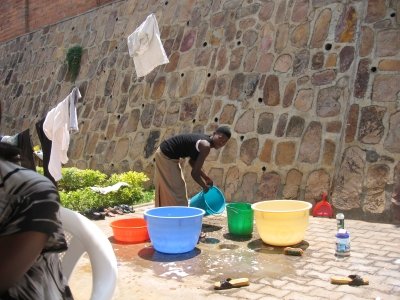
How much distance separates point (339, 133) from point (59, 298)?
576 centimetres

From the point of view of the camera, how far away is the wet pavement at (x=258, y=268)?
3.82 metres

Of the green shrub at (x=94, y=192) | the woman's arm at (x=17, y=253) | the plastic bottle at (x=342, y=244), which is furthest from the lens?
the green shrub at (x=94, y=192)

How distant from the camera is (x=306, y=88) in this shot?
288 inches

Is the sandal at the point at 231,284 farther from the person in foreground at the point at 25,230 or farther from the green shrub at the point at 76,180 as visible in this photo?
the green shrub at the point at 76,180

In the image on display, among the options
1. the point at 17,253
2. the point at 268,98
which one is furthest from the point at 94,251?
the point at 268,98

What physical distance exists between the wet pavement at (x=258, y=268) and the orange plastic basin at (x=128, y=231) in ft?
0.30

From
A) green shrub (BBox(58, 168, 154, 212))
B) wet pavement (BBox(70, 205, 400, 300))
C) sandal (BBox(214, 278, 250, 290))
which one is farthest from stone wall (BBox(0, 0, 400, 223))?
sandal (BBox(214, 278, 250, 290))

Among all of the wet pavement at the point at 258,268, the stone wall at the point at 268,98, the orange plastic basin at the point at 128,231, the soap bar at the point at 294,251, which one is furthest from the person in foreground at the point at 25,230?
the stone wall at the point at 268,98

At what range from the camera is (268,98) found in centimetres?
771

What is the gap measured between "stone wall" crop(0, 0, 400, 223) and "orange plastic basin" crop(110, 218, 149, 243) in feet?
7.89

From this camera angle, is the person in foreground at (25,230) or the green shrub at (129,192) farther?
the green shrub at (129,192)

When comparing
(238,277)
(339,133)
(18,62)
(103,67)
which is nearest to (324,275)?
(238,277)

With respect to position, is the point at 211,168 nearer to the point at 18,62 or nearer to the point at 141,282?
the point at 141,282

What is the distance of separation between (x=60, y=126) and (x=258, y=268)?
11.8ft
